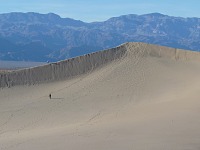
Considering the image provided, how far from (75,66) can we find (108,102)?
9.66 meters

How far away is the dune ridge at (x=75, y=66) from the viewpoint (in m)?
37.3

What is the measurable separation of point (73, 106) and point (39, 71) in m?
→ 10.0

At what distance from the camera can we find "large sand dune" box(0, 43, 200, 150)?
15.7m

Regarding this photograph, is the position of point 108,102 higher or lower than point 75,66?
lower

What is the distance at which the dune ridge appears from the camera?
122 feet

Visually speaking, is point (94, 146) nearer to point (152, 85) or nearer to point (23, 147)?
point (23, 147)

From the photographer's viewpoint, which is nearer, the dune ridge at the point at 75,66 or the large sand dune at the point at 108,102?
the large sand dune at the point at 108,102

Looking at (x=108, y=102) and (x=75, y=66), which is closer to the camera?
(x=108, y=102)

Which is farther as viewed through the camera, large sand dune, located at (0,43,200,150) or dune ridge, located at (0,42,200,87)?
dune ridge, located at (0,42,200,87)

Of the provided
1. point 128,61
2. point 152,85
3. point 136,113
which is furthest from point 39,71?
point 136,113

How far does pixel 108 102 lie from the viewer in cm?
2920

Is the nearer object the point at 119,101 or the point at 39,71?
the point at 119,101

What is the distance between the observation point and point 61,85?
3566 cm

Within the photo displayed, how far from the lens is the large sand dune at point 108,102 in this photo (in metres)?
15.7
